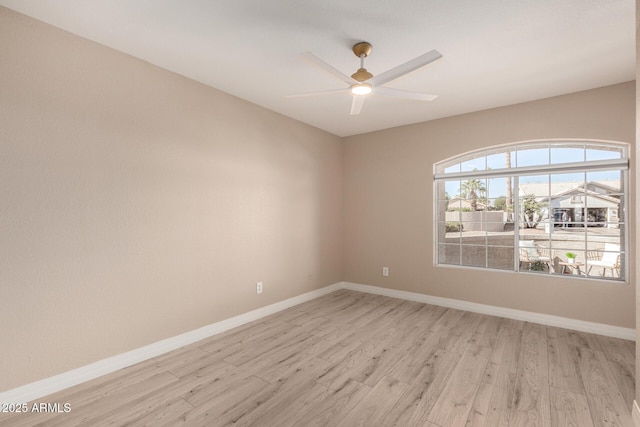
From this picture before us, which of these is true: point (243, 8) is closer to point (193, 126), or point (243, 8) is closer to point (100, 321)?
point (193, 126)

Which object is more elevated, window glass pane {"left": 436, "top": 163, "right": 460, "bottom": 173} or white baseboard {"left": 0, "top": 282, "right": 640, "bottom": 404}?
window glass pane {"left": 436, "top": 163, "right": 460, "bottom": 173}

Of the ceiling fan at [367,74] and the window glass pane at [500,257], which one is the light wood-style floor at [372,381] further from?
the ceiling fan at [367,74]

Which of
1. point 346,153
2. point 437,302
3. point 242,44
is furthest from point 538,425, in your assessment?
point 346,153

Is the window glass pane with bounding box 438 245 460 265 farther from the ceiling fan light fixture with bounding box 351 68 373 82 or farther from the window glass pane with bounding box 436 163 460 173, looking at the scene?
the ceiling fan light fixture with bounding box 351 68 373 82

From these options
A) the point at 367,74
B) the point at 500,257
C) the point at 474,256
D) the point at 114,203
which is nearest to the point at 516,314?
the point at 500,257

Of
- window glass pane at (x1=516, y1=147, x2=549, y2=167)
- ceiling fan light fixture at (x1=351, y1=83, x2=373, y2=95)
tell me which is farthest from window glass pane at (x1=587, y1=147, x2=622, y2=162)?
ceiling fan light fixture at (x1=351, y1=83, x2=373, y2=95)

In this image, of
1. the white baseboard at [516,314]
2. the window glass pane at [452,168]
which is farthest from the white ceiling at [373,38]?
the white baseboard at [516,314]

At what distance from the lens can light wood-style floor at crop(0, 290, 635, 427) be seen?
6.18 ft

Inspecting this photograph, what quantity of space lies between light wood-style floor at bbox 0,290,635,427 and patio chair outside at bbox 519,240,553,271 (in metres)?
0.80

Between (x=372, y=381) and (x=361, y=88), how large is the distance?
2.32m

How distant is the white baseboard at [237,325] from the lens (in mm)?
2070

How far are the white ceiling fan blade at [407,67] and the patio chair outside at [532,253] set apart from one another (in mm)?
2933

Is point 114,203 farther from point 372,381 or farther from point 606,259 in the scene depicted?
point 606,259

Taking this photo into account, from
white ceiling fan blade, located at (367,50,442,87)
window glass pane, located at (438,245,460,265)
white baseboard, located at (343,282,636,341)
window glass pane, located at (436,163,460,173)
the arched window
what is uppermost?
white ceiling fan blade, located at (367,50,442,87)
